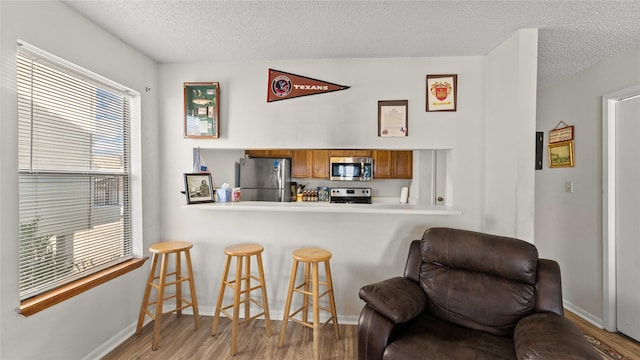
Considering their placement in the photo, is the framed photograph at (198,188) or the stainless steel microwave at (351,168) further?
the stainless steel microwave at (351,168)

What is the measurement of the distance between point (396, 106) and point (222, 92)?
157 cm

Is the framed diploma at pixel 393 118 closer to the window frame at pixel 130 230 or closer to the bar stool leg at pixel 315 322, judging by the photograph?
the bar stool leg at pixel 315 322

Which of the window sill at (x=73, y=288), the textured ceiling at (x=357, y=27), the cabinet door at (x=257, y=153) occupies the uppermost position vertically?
the textured ceiling at (x=357, y=27)

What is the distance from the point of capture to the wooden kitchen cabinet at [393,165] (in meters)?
4.48

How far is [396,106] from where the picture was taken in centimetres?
247

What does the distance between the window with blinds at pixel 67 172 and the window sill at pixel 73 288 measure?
0.04 m

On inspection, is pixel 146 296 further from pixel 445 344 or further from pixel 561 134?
pixel 561 134

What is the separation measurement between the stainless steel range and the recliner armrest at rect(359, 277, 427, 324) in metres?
2.72

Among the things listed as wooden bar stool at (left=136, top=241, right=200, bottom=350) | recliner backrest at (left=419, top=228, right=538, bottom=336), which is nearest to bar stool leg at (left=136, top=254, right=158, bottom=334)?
wooden bar stool at (left=136, top=241, right=200, bottom=350)

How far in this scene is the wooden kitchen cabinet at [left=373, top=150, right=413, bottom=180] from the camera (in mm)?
4477

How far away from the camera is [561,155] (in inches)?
116

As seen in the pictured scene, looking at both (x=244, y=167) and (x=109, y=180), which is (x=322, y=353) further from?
(x=244, y=167)

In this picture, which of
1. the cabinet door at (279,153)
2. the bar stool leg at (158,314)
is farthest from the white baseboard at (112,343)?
the cabinet door at (279,153)

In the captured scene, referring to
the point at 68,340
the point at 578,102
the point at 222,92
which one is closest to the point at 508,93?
the point at 578,102
